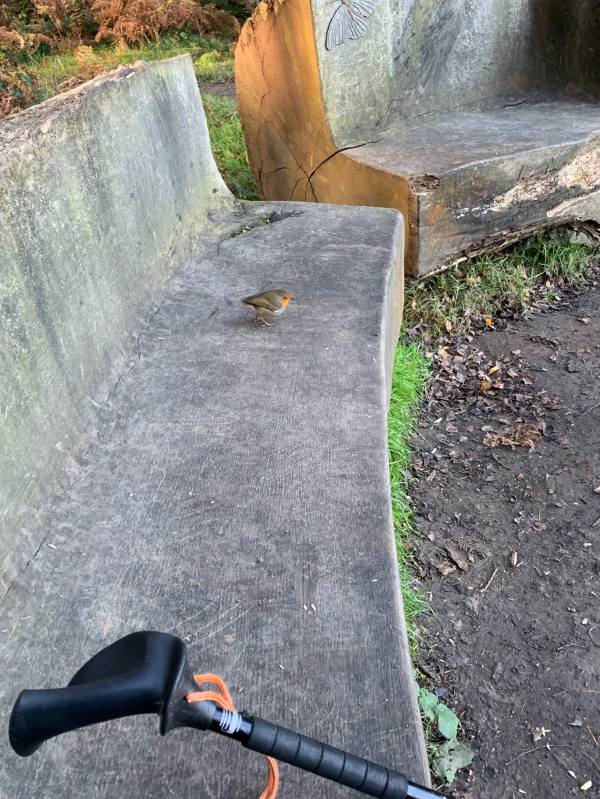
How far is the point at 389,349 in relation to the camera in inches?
124

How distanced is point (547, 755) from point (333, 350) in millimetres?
1586

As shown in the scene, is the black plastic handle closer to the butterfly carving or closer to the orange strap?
the orange strap

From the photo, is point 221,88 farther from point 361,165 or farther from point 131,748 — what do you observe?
point 131,748

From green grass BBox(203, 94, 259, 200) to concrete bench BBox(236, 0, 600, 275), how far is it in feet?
1.72

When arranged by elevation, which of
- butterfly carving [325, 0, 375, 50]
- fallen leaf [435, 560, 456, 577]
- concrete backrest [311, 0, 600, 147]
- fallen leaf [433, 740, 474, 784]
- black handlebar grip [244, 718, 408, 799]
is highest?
butterfly carving [325, 0, 375, 50]

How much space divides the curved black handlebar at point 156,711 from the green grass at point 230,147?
524 cm

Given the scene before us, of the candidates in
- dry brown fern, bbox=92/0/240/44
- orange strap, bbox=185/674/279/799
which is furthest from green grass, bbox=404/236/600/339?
dry brown fern, bbox=92/0/240/44

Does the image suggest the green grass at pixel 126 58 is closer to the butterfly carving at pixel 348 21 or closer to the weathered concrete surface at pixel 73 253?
the butterfly carving at pixel 348 21

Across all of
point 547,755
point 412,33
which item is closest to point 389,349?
point 547,755

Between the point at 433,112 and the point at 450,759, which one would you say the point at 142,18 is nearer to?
A: the point at 433,112

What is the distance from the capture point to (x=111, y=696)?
1062mm

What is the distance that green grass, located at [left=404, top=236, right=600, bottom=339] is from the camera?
15.4ft

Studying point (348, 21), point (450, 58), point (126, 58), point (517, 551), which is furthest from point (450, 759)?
point (126, 58)

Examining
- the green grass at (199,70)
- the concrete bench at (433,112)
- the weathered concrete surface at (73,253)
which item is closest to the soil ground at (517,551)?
the concrete bench at (433,112)
